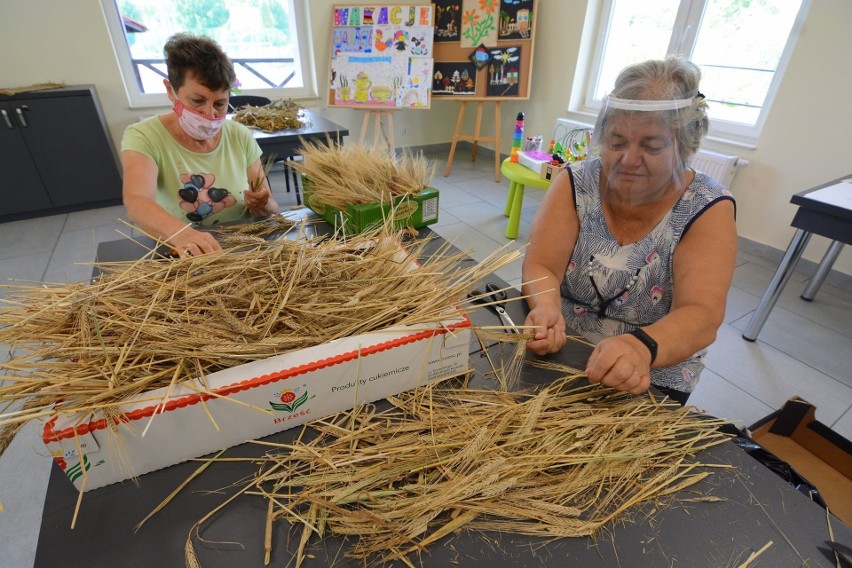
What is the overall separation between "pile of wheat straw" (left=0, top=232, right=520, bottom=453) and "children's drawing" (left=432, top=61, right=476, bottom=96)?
458cm

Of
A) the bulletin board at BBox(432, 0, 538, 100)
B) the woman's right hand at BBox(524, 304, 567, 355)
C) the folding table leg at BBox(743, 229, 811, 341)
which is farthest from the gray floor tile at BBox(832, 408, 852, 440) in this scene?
the bulletin board at BBox(432, 0, 538, 100)

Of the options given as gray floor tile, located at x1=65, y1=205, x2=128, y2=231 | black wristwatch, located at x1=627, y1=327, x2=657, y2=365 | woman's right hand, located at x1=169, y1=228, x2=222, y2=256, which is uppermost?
woman's right hand, located at x1=169, y1=228, x2=222, y2=256

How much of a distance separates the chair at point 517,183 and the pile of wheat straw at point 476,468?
270cm

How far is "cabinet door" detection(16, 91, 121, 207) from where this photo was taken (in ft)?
11.5

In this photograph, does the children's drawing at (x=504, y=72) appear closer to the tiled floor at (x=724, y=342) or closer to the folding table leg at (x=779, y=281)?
the tiled floor at (x=724, y=342)

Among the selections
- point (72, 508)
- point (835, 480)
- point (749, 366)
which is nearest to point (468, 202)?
point (749, 366)

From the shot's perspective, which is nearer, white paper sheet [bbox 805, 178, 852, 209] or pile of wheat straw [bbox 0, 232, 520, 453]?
pile of wheat straw [bbox 0, 232, 520, 453]

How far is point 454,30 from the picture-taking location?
4.84 metres

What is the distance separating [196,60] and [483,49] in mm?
4053

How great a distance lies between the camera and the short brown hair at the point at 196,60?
1.52 meters

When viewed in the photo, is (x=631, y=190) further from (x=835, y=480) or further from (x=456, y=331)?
(x=835, y=480)

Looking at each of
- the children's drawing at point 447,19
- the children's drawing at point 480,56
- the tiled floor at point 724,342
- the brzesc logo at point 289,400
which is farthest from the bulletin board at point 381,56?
the brzesc logo at point 289,400

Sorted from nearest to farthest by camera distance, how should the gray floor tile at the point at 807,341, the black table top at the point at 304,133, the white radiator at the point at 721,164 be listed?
1. the gray floor tile at the point at 807,341
2. the black table top at the point at 304,133
3. the white radiator at the point at 721,164

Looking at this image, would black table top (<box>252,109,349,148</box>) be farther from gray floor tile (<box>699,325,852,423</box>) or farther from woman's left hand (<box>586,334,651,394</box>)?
gray floor tile (<box>699,325,852,423</box>)
